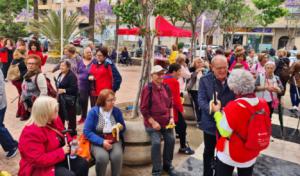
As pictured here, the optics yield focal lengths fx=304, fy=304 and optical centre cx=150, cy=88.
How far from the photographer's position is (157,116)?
166 inches

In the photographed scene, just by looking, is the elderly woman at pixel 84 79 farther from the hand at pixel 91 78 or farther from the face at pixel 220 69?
the face at pixel 220 69

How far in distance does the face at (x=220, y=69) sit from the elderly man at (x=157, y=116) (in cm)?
86

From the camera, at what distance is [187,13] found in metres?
13.8

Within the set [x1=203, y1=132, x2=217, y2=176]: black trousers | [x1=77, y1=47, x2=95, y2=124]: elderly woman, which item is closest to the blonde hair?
[x1=203, y1=132, x2=217, y2=176]: black trousers

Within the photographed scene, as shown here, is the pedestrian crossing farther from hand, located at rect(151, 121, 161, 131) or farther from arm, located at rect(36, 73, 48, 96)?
arm, located at rect(36, 73, 48, 96)

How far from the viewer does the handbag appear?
3.71m

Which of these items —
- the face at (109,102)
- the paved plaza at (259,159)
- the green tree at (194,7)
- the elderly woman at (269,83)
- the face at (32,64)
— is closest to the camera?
the face at (109,102)

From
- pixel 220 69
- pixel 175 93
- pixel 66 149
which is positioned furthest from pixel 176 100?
pixel 66 149

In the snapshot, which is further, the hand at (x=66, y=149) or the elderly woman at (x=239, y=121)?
the hand at (x=66, y=149)

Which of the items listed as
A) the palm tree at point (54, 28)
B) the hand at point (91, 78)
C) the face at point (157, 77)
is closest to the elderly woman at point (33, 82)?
the hand at point (91, 78)

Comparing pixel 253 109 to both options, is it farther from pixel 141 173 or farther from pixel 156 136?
pixel 141 173

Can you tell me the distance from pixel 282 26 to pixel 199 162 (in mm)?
40315

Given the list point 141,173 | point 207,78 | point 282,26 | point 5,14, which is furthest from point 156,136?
point 282,26

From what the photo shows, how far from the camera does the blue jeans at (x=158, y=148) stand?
4.14 meters
